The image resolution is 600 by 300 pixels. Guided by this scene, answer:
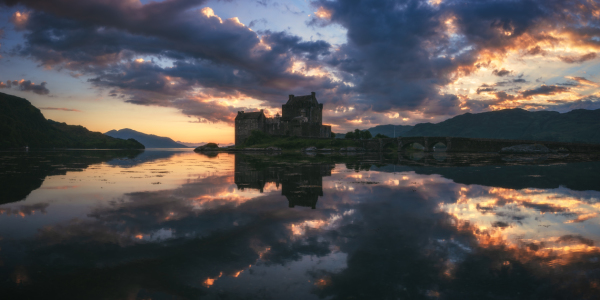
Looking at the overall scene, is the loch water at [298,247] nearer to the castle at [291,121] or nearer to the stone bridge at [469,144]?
the stone bridge at [469,144]

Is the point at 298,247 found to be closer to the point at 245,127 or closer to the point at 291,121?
the point at 291,121

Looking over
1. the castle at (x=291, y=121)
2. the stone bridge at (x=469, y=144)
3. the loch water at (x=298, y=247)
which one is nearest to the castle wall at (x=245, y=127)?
the castle at (x=291, y=121)

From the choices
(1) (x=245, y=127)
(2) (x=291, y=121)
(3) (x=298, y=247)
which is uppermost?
(2) (x=291, y=121)

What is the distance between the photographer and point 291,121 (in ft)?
316

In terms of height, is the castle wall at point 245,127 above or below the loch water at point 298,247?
above

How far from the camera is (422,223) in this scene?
317 inches

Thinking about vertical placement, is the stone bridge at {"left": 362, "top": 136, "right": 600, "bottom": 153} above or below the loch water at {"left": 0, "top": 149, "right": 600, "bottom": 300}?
above

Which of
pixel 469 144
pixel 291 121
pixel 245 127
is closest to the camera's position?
pixel 469 144

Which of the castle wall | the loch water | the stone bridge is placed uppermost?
the castle wall

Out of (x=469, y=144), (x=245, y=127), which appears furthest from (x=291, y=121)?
(x=469, y=144)

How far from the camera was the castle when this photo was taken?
9512 centimetres

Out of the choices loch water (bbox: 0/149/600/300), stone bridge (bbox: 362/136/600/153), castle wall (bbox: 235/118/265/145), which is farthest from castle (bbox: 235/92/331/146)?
loch water (bbox: 0/149/600/300)

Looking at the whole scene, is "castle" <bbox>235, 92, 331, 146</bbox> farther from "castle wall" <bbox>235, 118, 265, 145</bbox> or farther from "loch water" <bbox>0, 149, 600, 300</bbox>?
"loch water" <bbox>0, 149, 600, 300</bbox>

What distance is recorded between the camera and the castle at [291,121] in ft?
312
